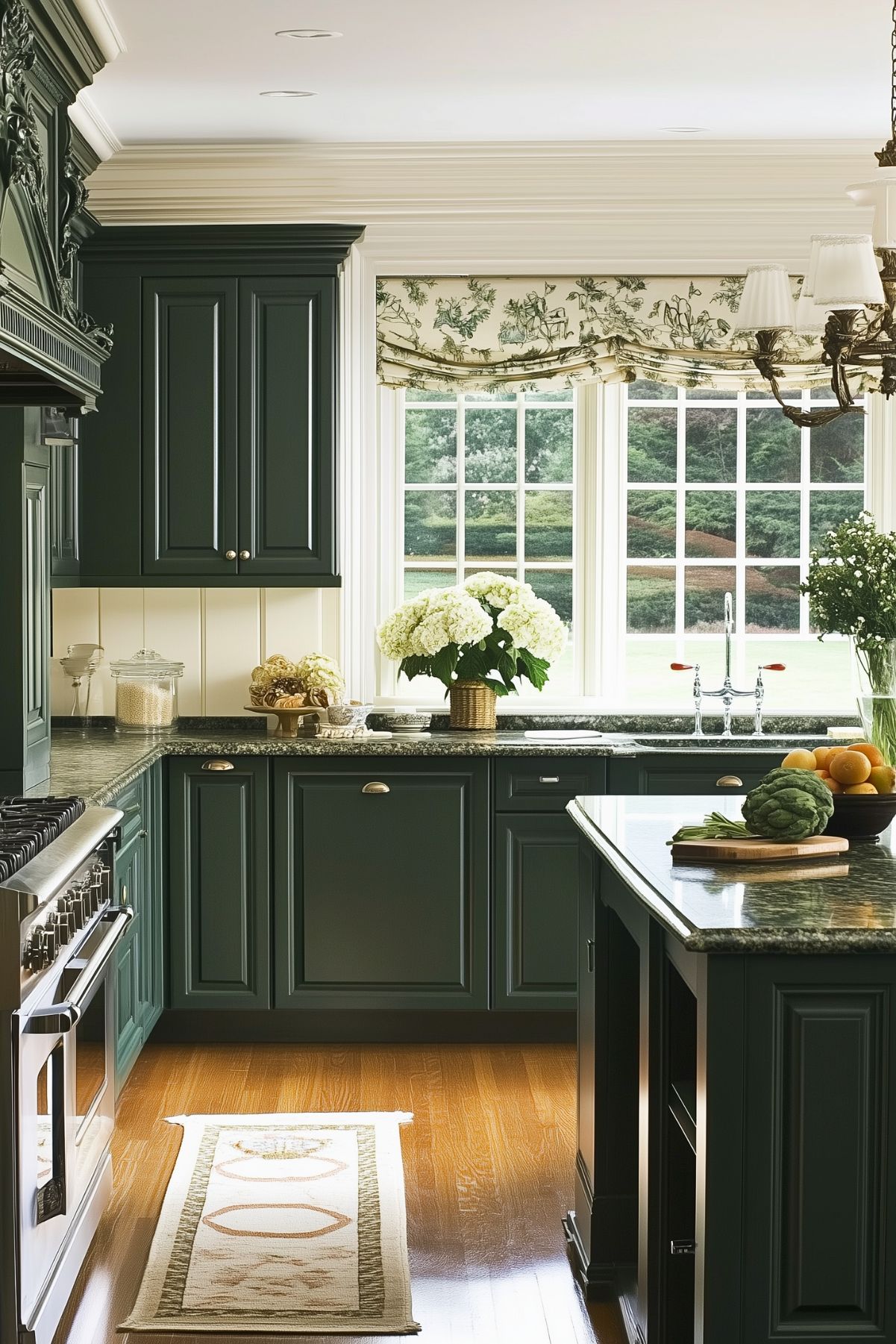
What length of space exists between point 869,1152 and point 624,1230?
1.05 m

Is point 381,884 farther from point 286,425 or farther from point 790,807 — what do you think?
point 790,807

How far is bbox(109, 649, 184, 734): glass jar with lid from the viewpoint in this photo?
4.77 metres

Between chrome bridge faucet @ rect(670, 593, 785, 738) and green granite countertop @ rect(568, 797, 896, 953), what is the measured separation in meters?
1.85

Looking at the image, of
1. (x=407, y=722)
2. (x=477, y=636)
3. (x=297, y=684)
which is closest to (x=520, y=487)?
(x=477, y=636)

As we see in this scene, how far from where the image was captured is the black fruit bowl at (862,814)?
2654mm

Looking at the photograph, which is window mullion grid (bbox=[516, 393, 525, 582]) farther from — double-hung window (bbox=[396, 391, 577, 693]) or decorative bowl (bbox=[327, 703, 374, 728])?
decorative bowl (bbox=[327, 703, 374, 728])

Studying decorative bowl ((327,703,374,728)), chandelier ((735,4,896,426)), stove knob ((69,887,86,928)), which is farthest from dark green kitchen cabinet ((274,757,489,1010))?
chandelier ((735,4,896,426))

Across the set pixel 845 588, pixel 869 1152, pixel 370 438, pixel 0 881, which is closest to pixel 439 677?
pixel 370 438

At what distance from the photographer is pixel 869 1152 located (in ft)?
6.62

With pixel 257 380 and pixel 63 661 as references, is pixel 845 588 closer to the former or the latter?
pixel 257 380

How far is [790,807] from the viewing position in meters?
2.48

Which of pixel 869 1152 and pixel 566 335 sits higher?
pixel 566 335

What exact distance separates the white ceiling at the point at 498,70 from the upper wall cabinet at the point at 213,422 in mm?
505

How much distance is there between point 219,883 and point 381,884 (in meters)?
0.52
